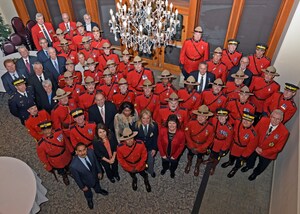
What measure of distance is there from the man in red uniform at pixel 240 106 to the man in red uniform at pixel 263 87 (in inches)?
23.4

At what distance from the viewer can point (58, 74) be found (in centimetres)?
677

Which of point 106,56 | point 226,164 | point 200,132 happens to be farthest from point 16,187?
point 226,164

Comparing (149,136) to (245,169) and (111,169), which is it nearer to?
(111,169)

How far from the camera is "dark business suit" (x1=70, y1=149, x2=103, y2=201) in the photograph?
Result: 4344 millimetres

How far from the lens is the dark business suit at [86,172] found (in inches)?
171

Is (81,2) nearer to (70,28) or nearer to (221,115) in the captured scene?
(70,28)

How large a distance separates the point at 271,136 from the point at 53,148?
12.9 feet

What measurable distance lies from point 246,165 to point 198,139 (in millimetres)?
1348

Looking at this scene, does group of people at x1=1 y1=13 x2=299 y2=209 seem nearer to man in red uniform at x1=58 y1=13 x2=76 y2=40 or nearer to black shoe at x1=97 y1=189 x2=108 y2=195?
black shoe at x1=97 y1=189 x2=108 y2=195

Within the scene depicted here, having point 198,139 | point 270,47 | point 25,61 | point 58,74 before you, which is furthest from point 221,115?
point 25,61

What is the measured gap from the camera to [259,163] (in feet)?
17.1

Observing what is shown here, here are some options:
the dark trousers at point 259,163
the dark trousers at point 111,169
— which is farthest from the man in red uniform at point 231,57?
the dark trousers at point 111,169

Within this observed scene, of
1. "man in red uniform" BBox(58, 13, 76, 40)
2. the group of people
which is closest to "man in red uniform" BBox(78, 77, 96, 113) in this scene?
the group of people

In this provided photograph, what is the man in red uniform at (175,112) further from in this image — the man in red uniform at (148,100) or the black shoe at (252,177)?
the black shoe at (252,177)
